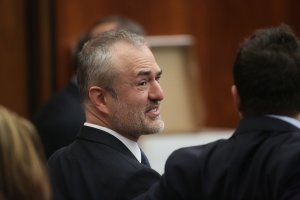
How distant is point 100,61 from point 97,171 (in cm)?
37

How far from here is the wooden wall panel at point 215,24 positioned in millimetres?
5594

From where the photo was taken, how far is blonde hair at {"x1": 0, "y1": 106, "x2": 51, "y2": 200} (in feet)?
6.34

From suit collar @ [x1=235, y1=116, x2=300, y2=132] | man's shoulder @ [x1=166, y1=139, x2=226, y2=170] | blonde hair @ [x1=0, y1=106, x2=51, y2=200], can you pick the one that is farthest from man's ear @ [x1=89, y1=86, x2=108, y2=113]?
blonde hair @ [x1=0, y1=106, x2=51, y2=200]

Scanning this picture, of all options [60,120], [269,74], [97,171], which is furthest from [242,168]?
[60,120]

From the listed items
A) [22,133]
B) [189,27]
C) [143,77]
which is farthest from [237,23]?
[22,133]

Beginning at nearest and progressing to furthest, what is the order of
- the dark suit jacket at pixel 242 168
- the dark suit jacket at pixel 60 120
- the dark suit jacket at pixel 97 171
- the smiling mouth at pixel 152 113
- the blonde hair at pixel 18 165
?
1. the blonde hair at pixel 18 165
2. the dark suit jacket at pixel 242 168
3. the dark suit jacket at pixel 97 171
4. the smiling mouth at pixel 152 113
5. the dark suit jacket at pixel 60 120

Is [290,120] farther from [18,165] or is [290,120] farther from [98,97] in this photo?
[18,165]

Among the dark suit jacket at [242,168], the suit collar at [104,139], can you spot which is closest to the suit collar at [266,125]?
the dark suit jacket at [242,168]

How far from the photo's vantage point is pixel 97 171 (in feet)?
8.90

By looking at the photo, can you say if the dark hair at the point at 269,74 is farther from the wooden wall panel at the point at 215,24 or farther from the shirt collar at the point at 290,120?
the wooden wall panel at the point at 215,24

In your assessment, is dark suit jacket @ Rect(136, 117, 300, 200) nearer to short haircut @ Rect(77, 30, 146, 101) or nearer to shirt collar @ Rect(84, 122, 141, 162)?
shirt collar @ Rect(84, 122, 141, 162)

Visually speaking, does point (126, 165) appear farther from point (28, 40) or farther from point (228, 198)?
point (28, 40)

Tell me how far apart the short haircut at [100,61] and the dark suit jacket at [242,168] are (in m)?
0.46

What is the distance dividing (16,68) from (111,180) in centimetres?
292
